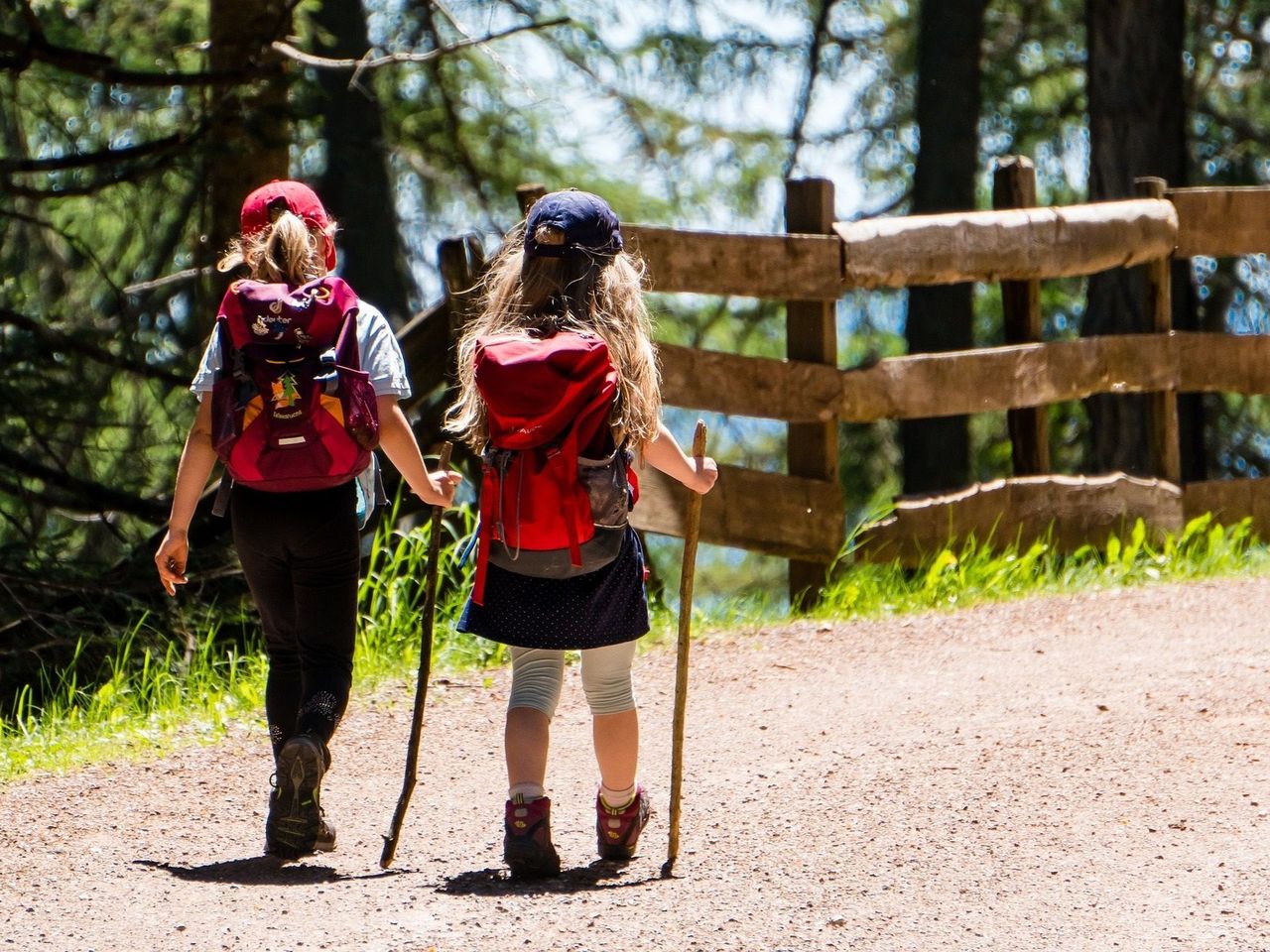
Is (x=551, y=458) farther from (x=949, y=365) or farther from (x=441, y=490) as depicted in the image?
(x=949, y=365)

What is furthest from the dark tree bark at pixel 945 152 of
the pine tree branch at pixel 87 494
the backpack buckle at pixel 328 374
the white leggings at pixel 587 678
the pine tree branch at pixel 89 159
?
the backpack buckle at pixel 328 374

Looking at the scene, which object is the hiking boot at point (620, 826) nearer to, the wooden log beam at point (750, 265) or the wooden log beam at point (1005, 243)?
the wooden log beam at point (750, 265)

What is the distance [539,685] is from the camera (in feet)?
12.7

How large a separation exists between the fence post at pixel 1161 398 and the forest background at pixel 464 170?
179 centimetres

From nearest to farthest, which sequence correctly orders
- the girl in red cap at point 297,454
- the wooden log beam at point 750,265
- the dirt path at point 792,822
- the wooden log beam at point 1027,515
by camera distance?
the dirt path at point 792,822 < the girl in red cap at point 297,454 < the wooden log beam at point 750,265 < the wooden log beam at point 1027,515

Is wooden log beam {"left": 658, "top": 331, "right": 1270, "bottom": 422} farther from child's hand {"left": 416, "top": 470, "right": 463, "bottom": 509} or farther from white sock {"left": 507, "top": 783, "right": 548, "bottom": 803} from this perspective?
white sock {"left": 507, "top": 783, "right": 548, "bottom": 803}

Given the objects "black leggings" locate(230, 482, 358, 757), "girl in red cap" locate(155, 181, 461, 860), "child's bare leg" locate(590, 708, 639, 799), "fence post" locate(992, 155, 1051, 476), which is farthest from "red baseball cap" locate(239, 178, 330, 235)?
"fence post" locate(992, 155, 1051, 476)

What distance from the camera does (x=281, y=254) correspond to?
398 centimetres

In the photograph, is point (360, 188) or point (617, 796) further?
point (360, 188)

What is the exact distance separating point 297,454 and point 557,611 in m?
0.74

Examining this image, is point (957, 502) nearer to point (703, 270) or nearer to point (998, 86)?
point (703, 270)

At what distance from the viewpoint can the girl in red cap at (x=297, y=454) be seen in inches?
151

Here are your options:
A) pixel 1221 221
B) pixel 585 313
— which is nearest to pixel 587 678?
pixel 585 313

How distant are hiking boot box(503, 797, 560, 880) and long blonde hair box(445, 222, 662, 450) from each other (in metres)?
0.90
